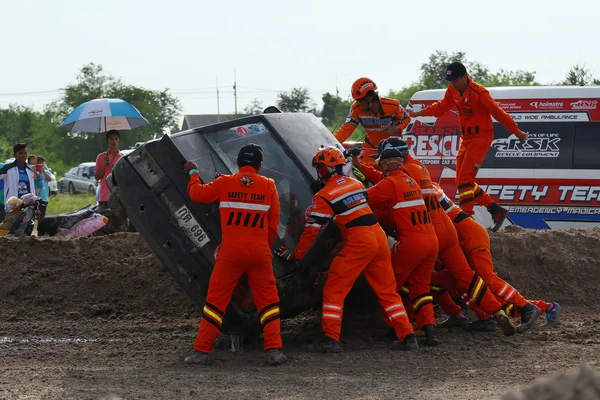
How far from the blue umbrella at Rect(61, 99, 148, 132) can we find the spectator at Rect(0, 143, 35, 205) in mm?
792

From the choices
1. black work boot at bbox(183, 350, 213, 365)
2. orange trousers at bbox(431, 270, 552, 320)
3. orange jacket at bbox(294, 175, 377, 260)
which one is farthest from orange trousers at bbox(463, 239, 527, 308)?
black work boot at bbox(183, 350, 213, 365)

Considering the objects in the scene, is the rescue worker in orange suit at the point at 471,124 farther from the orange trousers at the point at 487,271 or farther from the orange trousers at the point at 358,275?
the orange trousers at the point at 358,275

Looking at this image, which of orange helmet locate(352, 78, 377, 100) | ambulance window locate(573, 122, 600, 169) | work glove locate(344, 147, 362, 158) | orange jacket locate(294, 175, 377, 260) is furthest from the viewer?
ambulance window locate(573, 122, 600, 169)

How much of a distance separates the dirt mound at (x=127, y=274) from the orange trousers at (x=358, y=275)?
2.40 meters

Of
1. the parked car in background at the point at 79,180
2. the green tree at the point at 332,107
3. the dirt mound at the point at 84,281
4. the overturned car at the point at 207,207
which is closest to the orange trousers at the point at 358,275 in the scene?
the overturned car at the point at 207,207

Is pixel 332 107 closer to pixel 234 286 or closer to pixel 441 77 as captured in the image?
pixel 441 77

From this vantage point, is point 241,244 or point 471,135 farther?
point 471,135

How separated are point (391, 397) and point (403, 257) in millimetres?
2389

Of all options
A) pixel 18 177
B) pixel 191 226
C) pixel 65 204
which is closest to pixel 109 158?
pixel 18 177

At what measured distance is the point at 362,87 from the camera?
10312 mm

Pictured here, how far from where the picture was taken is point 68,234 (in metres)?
13.1

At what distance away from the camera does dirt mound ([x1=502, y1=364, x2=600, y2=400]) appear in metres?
4.09

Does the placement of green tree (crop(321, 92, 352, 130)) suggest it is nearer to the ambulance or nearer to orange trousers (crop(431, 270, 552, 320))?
the ambulance

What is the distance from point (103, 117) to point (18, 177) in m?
1.59
